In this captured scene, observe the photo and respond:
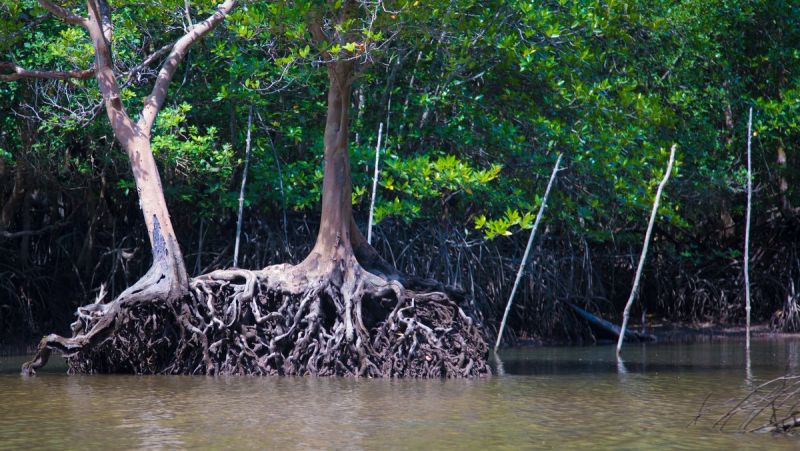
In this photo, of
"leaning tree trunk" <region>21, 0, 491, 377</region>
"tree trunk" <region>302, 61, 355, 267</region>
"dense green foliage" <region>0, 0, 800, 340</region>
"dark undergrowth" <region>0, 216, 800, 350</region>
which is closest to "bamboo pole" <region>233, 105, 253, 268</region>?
"dense green foliage" <region>0, 0, 800, 340</region>

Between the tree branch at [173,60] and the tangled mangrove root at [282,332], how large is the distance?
174 centimetres

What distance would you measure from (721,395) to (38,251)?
834 cm

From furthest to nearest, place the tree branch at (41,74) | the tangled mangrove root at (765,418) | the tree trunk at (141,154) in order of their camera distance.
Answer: the tree branch at (41,74), the tree trunk at (141,154), the tangled mangrove root at (765,418)

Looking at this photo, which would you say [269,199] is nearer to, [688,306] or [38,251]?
[38,251]

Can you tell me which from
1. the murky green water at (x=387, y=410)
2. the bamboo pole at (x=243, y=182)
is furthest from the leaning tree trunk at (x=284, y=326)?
the bamboo pole at (x=243, y=182)

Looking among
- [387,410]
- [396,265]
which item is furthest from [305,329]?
[396,265]

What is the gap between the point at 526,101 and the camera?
41.2 feet

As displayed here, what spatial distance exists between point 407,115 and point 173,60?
2.91 metres

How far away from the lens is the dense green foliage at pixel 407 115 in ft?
37.1

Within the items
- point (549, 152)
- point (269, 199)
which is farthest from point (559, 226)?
point (269, 199)

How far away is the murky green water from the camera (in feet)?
21.3

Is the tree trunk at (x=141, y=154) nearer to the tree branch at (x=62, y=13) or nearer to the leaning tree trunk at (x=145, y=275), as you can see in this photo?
the leaning tree trunk at (x=145, y=275)

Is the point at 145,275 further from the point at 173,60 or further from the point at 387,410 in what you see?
the point at 387,410

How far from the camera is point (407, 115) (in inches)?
508
